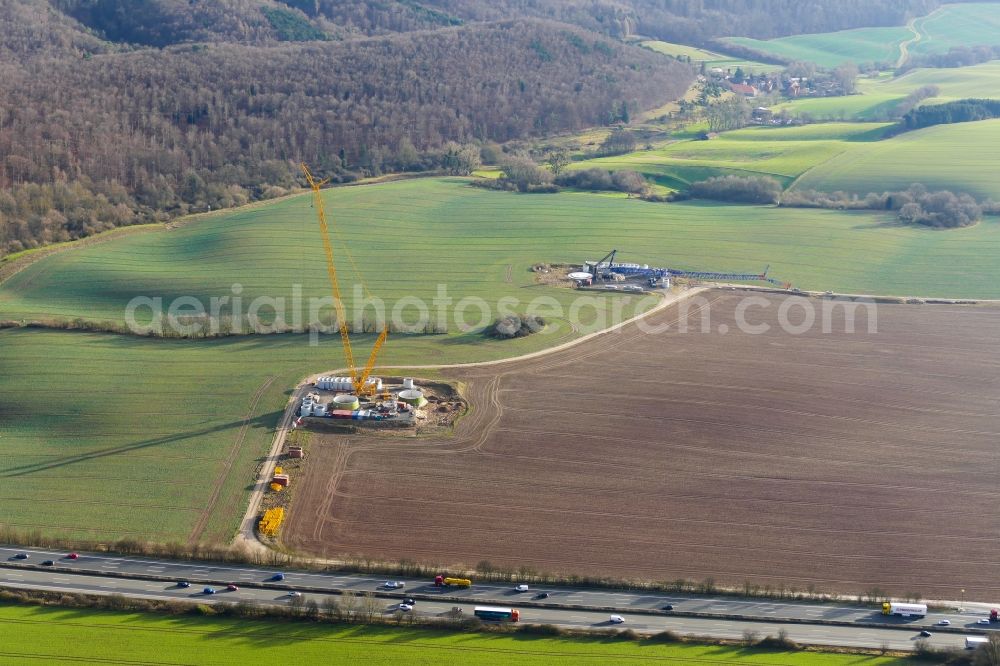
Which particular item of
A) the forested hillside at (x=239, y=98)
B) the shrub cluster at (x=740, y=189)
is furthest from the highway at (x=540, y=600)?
the shrub cluster at (x=740, y=189)

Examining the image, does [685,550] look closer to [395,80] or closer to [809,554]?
[809,554]

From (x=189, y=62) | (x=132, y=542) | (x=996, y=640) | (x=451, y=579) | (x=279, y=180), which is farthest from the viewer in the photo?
(x=189, y=62)

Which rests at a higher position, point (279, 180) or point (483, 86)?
point (483, 86)

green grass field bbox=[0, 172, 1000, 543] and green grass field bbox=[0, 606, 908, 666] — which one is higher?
green grass field bbox=[0, 172, 1000, 543]

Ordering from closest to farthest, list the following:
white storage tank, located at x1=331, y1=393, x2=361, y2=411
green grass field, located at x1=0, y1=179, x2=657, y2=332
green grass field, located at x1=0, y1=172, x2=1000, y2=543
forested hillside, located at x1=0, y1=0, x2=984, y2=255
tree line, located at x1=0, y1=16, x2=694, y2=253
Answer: green grass field, located at x1=0, y1=172, x2=1000, y2=543 → white storage tank, located at x1=331, y1=393, x2=361, y2=411 → green grass field, located at x1=0, y1=179, x2=657, y2=332 → tree line, located at x1=0, y1=16, x2=694, y2=253 → forested hillside, located at x1=0, y1=0, x2=984, y2=255

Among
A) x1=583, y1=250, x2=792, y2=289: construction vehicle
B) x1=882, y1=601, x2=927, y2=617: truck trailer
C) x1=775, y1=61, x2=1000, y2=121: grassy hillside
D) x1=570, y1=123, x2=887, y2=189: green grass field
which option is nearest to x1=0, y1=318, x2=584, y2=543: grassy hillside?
x1=583, y1=250, x2=792, y2=289: construction vehicle

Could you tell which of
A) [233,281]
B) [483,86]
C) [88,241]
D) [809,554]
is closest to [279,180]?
[88,241]

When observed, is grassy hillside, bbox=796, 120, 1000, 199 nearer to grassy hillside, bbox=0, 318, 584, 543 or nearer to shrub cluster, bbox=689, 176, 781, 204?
shrub cluster, bbox=689, 176, 781, 204
